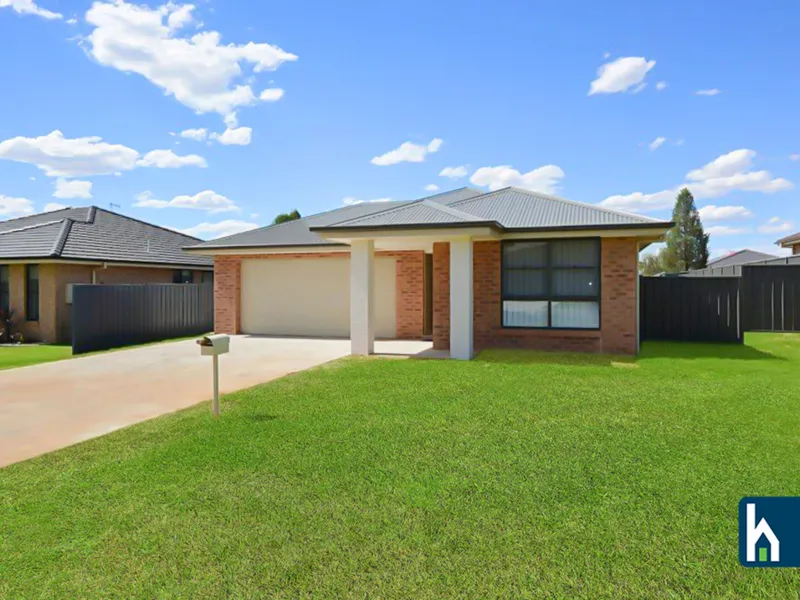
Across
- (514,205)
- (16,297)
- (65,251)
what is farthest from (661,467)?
(16,297)

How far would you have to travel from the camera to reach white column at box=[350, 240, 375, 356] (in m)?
12.4

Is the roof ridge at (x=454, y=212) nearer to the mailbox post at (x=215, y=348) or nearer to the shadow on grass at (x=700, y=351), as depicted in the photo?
the shadow on grass at (x=700, y=351)

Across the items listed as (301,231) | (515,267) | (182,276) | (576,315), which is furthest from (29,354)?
(576,315)

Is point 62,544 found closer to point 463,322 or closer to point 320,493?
point 320,493

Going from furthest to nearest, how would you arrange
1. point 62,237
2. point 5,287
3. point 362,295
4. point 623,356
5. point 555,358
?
point 62,237
point 5,287
point 362,295
point 623,356
point 555,358

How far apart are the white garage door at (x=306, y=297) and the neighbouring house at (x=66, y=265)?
210 inches

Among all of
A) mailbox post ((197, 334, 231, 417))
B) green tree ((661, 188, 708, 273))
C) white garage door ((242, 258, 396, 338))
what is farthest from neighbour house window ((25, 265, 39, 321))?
green tree ((661, 188, 708, 273))

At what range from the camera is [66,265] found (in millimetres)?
17484

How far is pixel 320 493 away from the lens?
4227mm

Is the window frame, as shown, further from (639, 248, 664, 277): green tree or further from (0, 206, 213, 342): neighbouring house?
(639, 248, 664, 277): green tree

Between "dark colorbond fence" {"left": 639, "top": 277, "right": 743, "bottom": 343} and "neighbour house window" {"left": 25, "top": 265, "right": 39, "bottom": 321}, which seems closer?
"dark colorbond fence" {"left": 639, "top": 277, "right": 743, "bottom": 343}

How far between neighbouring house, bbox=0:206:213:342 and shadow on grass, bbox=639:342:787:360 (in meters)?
18.0

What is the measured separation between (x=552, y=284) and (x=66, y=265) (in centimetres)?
1607

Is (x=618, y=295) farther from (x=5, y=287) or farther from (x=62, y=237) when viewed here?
(x=5, y=287)
